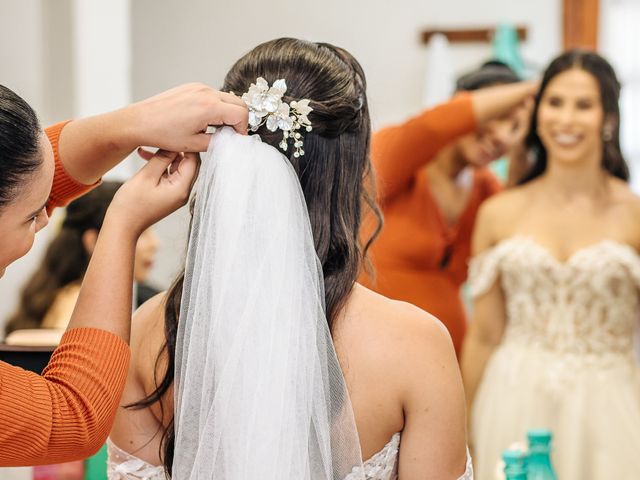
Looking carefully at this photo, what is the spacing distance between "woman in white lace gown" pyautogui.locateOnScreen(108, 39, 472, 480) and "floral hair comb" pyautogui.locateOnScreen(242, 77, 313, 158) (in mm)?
13

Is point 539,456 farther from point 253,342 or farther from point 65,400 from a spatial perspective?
point 65,400

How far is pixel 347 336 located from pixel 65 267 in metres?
1.40

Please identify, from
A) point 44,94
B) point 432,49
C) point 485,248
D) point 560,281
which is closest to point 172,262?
point 44,94

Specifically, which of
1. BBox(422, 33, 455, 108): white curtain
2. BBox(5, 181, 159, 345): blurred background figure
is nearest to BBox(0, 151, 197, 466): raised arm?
BBox(5, 181, 159, 345): blurred background figure

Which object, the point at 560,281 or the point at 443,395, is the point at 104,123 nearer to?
the point at 443,395

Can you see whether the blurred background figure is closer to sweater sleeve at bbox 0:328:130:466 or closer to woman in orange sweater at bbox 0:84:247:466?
woman in orange sweater at bbox 0:84:247:466

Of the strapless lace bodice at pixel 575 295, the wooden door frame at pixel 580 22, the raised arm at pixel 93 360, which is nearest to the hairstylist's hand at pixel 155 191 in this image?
the raised arm at pixel 93 360

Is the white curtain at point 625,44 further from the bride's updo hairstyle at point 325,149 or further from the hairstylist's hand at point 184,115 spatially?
the hairstylist's hand at point 184,115

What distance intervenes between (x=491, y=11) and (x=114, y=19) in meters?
2.03

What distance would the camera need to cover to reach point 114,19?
233 cm

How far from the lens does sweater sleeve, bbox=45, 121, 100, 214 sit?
120 centimetres

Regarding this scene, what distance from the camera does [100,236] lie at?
40.7 inches

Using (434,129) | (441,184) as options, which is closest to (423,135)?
(434,129)

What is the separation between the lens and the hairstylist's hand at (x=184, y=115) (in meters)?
1.04
